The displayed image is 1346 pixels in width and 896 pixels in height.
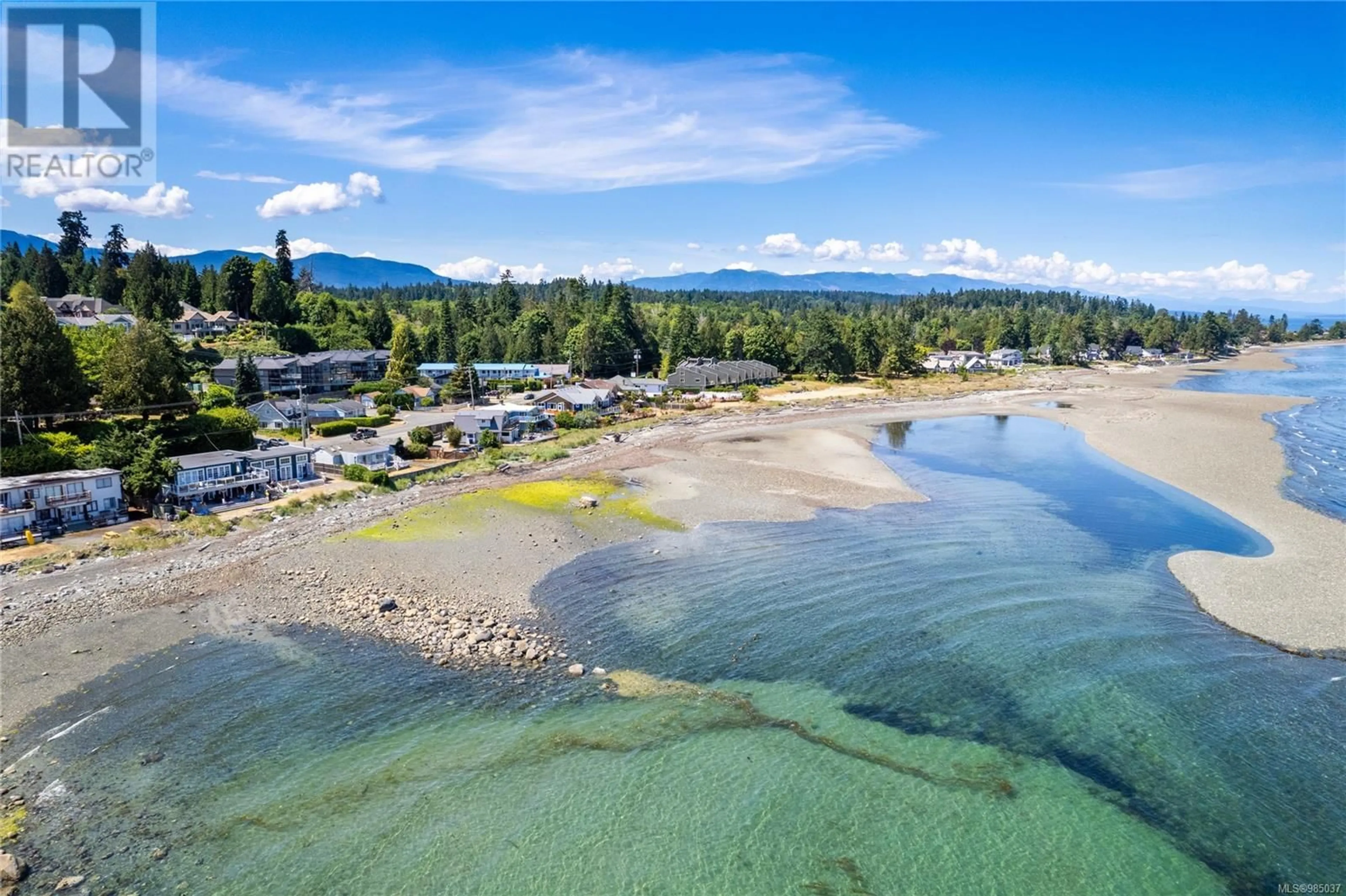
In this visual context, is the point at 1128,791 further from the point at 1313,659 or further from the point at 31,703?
the point at 31,703

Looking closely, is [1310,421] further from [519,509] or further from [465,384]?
[465,384]

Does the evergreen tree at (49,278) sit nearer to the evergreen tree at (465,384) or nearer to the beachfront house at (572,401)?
the evergreen tree at (465,384)

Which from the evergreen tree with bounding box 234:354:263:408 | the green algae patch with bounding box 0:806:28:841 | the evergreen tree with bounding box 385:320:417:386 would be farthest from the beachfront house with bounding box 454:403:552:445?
the green algae patch with bounding box 0:806:28:841

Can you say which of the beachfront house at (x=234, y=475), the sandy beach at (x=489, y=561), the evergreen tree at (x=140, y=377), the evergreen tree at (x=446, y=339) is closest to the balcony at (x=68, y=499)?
the beachfront house at (x=234, y=475)

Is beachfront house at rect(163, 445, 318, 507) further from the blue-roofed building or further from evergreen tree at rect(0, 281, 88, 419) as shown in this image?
the blue-roofed building

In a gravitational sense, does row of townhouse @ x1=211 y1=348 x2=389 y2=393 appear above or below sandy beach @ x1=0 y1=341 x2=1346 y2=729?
above

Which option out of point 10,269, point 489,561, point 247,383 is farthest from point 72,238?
point 489,561
